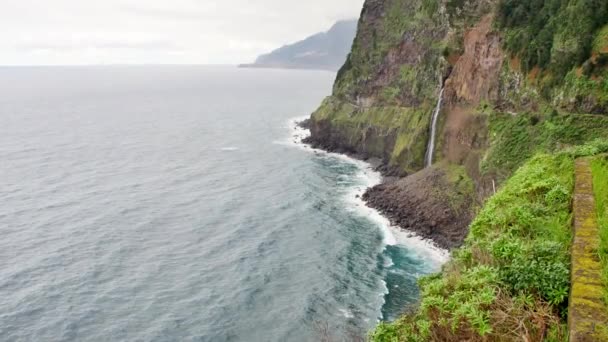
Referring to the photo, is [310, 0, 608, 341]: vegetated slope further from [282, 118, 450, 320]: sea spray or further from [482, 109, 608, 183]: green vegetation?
[282, 118, 450, 320]: sea spray

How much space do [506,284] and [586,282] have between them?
7.31ft

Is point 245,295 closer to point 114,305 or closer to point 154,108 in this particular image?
point 114,305

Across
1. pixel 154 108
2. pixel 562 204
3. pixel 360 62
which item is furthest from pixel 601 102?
pixel 154 108

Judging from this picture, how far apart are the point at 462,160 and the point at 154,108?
145704 mm

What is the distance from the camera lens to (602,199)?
18.5 meters

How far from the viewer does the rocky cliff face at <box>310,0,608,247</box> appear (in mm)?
51812

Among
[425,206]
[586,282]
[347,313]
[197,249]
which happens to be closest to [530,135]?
[425,206]

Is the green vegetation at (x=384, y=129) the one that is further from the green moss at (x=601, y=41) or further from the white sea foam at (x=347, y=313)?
the white sea foam at (x=347, y=313)

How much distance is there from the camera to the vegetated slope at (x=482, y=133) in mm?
14805

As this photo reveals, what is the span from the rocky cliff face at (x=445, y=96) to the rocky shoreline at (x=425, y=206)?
14 centimetres

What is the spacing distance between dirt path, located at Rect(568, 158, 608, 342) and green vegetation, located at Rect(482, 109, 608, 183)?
30.1m

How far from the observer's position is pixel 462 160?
6128cm

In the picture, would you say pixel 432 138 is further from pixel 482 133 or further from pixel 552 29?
pixel 552 29

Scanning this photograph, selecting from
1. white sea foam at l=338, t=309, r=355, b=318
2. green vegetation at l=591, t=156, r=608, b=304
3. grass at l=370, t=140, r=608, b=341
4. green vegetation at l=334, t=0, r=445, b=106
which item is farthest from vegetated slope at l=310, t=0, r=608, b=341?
white sea foam at l=338, t=309, r=355, b=318
